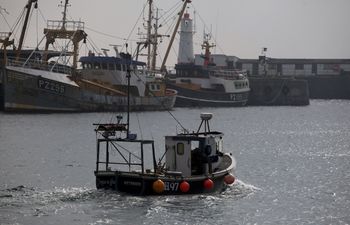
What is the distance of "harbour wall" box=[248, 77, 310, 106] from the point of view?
153500 mm

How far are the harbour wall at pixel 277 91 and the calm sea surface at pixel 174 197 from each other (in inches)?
2720

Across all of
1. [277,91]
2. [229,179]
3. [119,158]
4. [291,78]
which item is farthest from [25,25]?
[229,179]

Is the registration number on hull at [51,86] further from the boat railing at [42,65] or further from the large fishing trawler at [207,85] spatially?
the large fishing trawler at [207,85]

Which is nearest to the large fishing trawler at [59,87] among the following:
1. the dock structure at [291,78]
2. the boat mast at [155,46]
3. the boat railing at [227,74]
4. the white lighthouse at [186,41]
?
the boat mast at [155,46]

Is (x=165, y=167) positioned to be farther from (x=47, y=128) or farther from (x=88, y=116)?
(x=88, y=116)

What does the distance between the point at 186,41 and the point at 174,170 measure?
110194 mm

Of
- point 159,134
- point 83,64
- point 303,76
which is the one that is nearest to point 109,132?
point 159,134

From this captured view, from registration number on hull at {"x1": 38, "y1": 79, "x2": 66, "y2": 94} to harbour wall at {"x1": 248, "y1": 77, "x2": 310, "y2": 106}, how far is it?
6290 centimetres

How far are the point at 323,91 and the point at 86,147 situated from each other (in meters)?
121

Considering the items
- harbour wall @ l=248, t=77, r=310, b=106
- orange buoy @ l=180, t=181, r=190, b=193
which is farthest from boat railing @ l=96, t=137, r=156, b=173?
harbour wall @ l=248, t=77, r=310, b=106

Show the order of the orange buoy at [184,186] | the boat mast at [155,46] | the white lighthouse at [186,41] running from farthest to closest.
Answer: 1. the white lighthouse at [186,41]
2. the boat mast at [155,46]
3. the orange buoy at [184,186]

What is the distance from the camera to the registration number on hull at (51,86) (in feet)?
A: 312

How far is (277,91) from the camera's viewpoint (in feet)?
507

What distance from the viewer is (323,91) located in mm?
177375
